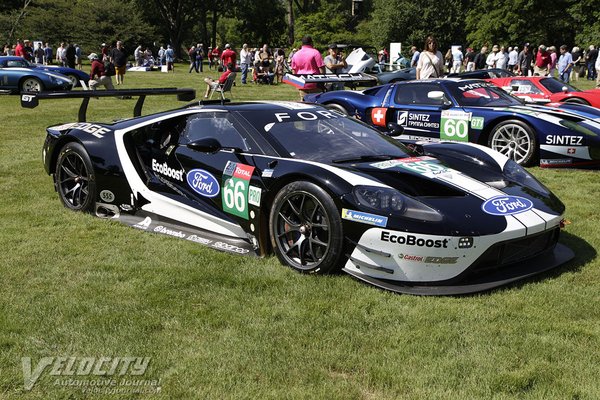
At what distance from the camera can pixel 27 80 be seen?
18672 mm

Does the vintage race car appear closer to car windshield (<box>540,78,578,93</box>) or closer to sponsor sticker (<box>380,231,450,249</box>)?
car windshield (<box>540,78,578,93</box>)

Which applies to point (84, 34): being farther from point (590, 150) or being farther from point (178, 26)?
point (590, 150)

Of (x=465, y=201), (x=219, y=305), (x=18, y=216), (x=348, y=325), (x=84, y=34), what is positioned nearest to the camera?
(x=348, y=325)

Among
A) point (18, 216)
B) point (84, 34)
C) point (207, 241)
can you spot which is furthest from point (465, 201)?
point (84, 34)

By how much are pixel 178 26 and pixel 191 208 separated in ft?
170

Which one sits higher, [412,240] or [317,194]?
Result: [317,194]

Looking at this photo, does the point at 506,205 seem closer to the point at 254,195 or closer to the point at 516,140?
the point at 254,195

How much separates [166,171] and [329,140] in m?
1.49

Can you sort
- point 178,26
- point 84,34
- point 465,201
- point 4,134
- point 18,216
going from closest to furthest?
1. point 465,201
2. point 18,216
3. point 4,134
4. point 84,34
5. point 178,26

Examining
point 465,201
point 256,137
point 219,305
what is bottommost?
point 219,305

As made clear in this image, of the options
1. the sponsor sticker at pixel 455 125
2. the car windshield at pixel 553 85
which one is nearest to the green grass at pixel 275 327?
the sponsor sticker at pixel 455 125

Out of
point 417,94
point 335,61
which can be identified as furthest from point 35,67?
point 417,94

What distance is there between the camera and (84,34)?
151 ft

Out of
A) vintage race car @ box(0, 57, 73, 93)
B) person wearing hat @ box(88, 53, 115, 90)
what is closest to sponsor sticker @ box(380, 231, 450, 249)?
person wearing hat @ box(88, 53, 115, 90)
